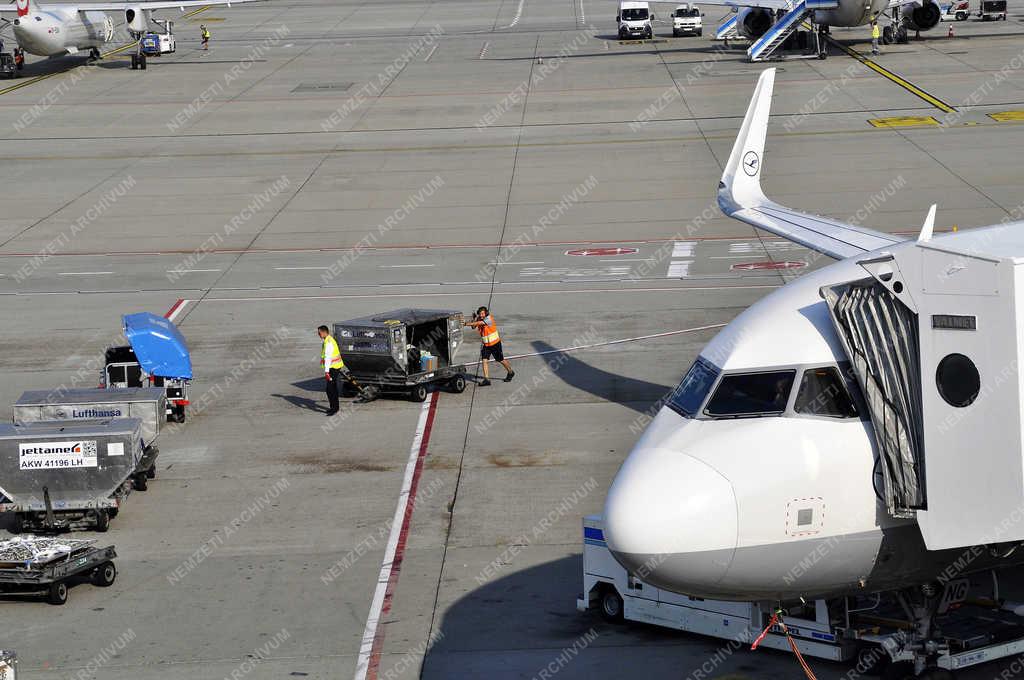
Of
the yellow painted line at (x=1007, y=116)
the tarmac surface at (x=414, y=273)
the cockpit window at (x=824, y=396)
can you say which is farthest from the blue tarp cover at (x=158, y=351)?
the yellow painted line at (x=1007, y=116)

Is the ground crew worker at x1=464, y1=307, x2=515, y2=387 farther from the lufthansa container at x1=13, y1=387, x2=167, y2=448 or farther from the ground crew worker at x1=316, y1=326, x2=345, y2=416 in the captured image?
the lufthansa container at x1=13, y1=387, x2=167, y2=448

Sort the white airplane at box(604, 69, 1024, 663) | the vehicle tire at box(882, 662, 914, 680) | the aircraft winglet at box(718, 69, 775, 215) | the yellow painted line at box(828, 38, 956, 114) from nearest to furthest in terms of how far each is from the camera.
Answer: the white airplane at box(604, 69, 1024, 663)
the vehicle tire at box(882, 662, 914, 680)
the aircraft winglet at box(718, 69, 775, 215)
the yellow painted line at box(828, 38, 956, 114)

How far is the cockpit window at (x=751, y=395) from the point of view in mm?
14008

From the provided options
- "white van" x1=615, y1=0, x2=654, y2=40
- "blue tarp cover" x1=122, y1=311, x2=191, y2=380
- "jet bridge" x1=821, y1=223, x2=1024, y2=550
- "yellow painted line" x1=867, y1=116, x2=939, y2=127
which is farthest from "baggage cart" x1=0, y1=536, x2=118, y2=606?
"white van" x1=615, y1=0, x2=654, y2=40

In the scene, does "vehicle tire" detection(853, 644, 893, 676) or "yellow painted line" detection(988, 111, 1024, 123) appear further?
"yellow painted line" detection(988, 111, 1024, 123)

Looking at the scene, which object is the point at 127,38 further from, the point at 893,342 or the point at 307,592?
the point at 893,342

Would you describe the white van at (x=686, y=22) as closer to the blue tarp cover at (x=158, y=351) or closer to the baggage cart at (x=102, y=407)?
the blue tarp cover at (x=158, y=351)

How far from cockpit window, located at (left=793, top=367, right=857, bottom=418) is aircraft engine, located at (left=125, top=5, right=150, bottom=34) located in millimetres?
78384

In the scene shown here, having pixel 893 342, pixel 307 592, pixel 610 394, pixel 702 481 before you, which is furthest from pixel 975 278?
pixel 610 394

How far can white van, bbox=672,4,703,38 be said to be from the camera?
9300 cm

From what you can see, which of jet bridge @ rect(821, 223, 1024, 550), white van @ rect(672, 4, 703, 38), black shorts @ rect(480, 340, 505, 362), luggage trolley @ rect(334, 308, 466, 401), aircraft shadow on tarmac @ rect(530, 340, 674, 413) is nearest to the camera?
jet bridge @ rect(821, 223, 1024, 550)

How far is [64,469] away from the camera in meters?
22.8

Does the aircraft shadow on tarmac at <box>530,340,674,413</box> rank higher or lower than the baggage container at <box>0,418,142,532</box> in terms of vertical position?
lower

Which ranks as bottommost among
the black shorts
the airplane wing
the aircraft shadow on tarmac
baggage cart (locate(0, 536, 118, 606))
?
the aircraft shadow on tarmac
